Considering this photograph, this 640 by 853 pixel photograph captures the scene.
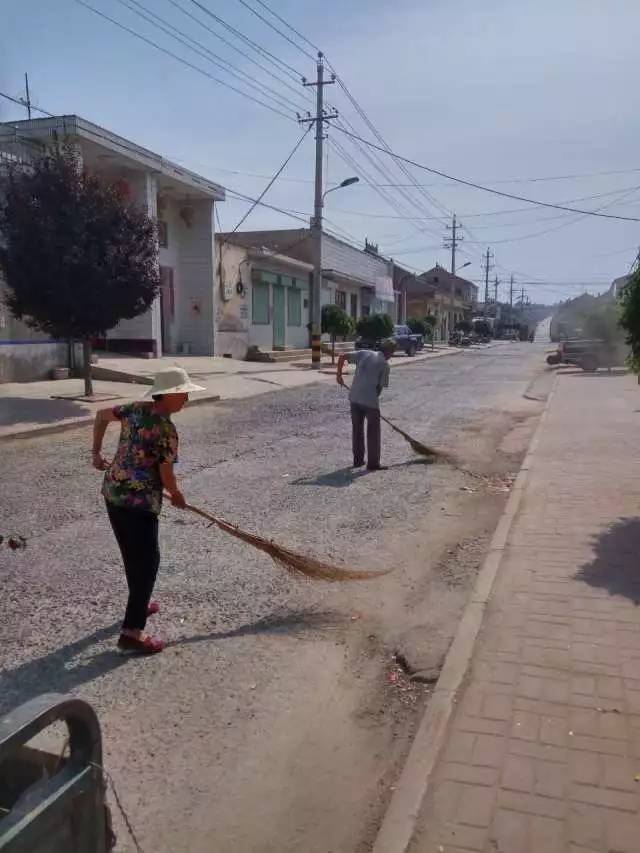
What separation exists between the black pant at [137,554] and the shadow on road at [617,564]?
2.84 meters

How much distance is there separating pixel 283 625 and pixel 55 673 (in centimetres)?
129

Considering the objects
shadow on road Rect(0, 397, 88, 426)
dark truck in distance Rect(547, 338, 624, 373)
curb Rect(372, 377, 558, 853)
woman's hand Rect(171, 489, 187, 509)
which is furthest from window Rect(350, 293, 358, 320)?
woman's hand Rect(171, 489, 187, 509)

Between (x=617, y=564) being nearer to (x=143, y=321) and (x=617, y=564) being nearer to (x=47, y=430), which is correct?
(x=47, y=430)

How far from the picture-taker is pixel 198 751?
3043mm

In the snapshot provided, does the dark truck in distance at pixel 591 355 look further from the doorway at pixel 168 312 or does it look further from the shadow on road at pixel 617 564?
the shadow on road at pixel 617 564

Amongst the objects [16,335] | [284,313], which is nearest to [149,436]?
[16,335]

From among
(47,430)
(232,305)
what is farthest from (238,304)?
(47,430)

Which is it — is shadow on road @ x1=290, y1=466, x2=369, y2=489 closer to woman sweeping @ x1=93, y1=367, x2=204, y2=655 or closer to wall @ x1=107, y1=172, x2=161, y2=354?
woman sweeping @ x1=93, y1=367, x2=204, y2=655

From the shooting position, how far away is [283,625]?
4305 millimetres

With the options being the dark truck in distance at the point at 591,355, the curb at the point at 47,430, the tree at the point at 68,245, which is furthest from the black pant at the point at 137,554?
the dark truck in distance at the point at 591,355

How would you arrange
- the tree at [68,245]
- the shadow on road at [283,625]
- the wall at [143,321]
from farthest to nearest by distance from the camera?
1. the wall at [143,321]
2. the tree at [68,245]
3. the shadow on road at [283,625]

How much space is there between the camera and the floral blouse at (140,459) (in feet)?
12.4

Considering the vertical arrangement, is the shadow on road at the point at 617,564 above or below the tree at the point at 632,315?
below

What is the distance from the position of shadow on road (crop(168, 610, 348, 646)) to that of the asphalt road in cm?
1
